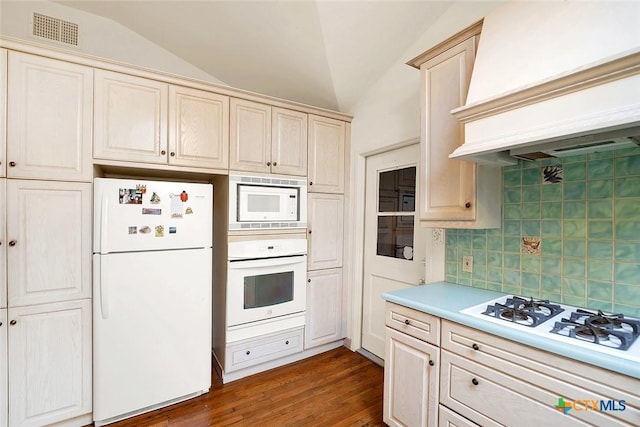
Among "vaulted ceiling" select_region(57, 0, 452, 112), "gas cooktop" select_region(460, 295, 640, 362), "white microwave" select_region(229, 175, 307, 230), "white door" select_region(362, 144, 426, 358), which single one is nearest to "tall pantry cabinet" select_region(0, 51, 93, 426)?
"vaulted ceiling" select_region(57, 0, 452, 112)

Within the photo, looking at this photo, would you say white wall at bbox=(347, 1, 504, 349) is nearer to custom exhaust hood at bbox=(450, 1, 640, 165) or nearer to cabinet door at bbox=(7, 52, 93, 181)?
custom exhaust hood at bbox=(450, 1, 640, 165)

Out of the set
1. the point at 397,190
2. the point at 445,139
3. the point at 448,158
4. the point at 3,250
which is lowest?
the point at 3,250

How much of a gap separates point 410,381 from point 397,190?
1488mm

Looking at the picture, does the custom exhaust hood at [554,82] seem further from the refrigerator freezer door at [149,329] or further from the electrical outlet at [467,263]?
A: the refrigerator freezer door at [149,329]

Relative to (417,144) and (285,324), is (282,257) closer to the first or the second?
(285,324)

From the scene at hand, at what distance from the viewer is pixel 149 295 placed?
1906mm

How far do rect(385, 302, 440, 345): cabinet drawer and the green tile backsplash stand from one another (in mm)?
561

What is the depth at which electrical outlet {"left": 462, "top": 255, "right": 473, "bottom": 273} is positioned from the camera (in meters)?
1.86

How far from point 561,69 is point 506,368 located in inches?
48.2

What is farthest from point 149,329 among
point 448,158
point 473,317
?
point 448,158

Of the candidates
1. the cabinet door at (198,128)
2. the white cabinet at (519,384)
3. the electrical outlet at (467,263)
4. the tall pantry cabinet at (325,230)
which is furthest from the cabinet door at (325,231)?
the white cabinet at (519,384)

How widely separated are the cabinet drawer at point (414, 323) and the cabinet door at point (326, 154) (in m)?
1.33

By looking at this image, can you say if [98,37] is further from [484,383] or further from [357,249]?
[484,383]

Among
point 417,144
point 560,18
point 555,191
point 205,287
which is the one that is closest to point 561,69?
point 560,18
